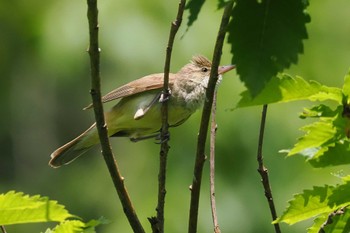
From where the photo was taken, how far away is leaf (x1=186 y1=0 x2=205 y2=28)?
1533mm

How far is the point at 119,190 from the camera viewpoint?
258cm

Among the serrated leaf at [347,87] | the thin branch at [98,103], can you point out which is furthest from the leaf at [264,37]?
the serrated leaf at [347,87]

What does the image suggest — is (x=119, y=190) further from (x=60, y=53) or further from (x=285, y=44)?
(x=60, y=53)

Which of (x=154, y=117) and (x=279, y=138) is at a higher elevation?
(x=279, y=138)

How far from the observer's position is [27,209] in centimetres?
229

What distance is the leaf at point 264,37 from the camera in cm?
156

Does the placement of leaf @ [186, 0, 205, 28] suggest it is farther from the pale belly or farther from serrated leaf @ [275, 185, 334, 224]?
the pale belly

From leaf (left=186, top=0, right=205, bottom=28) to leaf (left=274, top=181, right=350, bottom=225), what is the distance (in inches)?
32.6

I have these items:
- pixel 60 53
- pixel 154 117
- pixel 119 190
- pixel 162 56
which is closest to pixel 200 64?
pixel 154 117

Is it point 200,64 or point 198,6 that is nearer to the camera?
point 198,6

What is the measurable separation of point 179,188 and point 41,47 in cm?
246

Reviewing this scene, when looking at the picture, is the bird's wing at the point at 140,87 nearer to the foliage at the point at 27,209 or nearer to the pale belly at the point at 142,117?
the pale belly at the point at 142,117

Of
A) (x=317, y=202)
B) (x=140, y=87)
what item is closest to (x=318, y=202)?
(x=317, y=202)

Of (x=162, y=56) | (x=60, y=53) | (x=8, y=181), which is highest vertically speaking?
(x=8, y=181)
